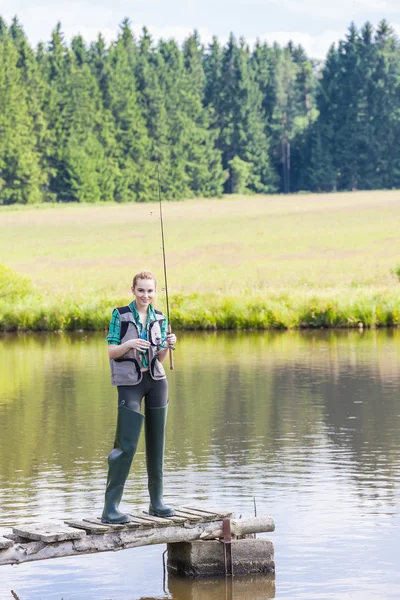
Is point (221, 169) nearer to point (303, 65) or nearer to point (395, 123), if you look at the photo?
point (395, 123)

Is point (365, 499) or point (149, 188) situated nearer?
point (365, 499)

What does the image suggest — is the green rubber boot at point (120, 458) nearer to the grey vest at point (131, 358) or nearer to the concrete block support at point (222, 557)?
the grey vest at point (131, 358)

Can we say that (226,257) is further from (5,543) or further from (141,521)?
(5,543)

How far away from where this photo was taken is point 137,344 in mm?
9711

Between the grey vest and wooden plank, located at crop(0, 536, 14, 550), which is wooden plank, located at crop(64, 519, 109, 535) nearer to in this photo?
wooden plank, located at crop(0, 536, 14, 550)

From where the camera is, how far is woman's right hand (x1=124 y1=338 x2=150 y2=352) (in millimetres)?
Answer: 9703

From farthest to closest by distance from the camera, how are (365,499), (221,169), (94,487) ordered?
(221,169) < (94,487) < (365,499)

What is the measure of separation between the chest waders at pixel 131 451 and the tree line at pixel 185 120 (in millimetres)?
94593

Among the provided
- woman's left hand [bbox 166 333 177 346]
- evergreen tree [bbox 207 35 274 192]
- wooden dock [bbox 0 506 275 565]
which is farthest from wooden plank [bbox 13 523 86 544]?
evergreen tree [bbox 207 35 274 192]

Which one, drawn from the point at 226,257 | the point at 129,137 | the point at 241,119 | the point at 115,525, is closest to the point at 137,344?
the point at 115,525

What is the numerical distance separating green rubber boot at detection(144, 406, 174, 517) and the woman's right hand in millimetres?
602

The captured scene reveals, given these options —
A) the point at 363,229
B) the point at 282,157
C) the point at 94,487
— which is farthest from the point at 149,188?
the point at 94,487

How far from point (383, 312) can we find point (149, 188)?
78131 millimetres

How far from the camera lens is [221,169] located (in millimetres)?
121250
